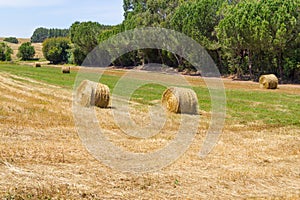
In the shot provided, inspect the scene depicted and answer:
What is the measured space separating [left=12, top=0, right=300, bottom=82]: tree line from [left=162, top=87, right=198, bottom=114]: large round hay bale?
24218 millimetres

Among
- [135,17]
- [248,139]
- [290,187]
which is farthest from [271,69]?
[290,187]

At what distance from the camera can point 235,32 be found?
140 ft

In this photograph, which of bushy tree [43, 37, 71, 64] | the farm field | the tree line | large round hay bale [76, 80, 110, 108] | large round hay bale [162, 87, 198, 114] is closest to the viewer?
the farm field

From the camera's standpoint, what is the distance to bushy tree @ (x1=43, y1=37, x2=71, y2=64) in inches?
3878

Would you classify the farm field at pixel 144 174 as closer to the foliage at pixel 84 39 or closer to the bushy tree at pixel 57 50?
the foliage at pixel 84 39

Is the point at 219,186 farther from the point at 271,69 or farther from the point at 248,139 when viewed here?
the point at 271,69

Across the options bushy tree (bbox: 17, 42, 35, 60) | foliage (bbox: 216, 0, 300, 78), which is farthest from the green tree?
bushy tree (bbox: 17, 42, 35, 60)

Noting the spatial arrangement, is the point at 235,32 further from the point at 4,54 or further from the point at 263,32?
the point at 4,54

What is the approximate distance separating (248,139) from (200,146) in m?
2.08

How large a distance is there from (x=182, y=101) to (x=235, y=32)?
27.9 meters

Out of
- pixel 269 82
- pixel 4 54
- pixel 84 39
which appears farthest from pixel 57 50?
pixel 269 82

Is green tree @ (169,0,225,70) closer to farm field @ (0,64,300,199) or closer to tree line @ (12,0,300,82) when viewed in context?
tree line @ (12,0,300,82)

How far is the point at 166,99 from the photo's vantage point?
57.9 ft

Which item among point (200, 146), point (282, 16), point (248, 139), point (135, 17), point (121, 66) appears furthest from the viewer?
point (121, 66)
